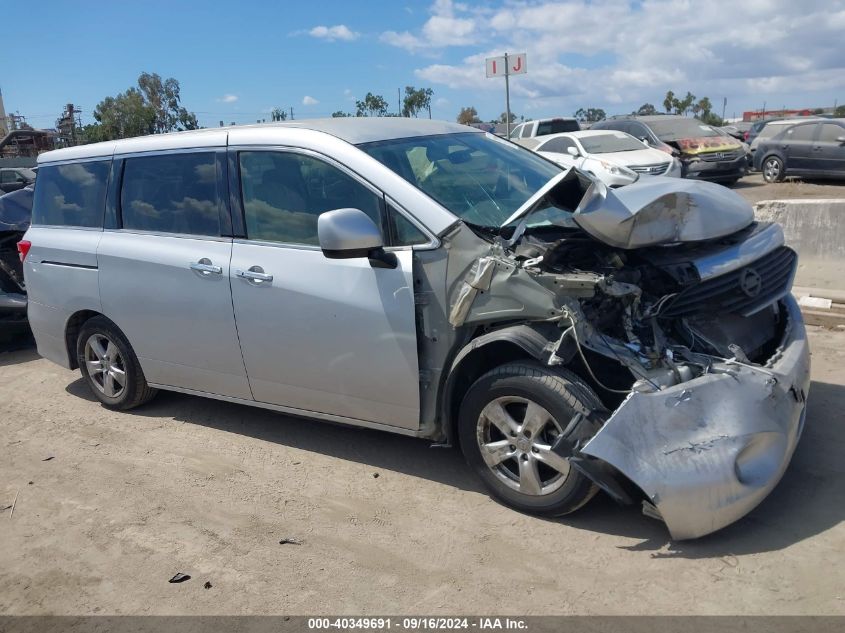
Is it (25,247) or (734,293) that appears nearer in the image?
(734,293)

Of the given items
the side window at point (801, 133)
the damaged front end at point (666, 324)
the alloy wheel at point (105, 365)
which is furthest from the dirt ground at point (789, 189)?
the alloy wheel at point (105, 365)

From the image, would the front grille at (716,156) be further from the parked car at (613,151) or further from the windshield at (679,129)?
the parked car at (613,151)

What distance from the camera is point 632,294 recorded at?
11.2 feet

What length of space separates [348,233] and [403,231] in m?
0.34

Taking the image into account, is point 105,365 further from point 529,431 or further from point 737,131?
point 737,131

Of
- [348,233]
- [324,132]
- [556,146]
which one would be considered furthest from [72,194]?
[556,146]

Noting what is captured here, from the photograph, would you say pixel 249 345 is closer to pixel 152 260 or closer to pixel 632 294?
pixel 152 260

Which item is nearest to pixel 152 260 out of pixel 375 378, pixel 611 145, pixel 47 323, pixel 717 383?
pixel 47 323

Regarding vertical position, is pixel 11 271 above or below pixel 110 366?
above

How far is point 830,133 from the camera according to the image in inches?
631

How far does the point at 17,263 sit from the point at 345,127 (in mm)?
4947

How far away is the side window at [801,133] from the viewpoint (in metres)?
16.5

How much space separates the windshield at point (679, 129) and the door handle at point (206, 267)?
15366mm

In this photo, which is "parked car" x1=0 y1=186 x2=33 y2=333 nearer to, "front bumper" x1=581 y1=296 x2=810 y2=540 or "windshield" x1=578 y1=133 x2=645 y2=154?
"front bumper" x1=581 y1=296 x2=810 y2=540
